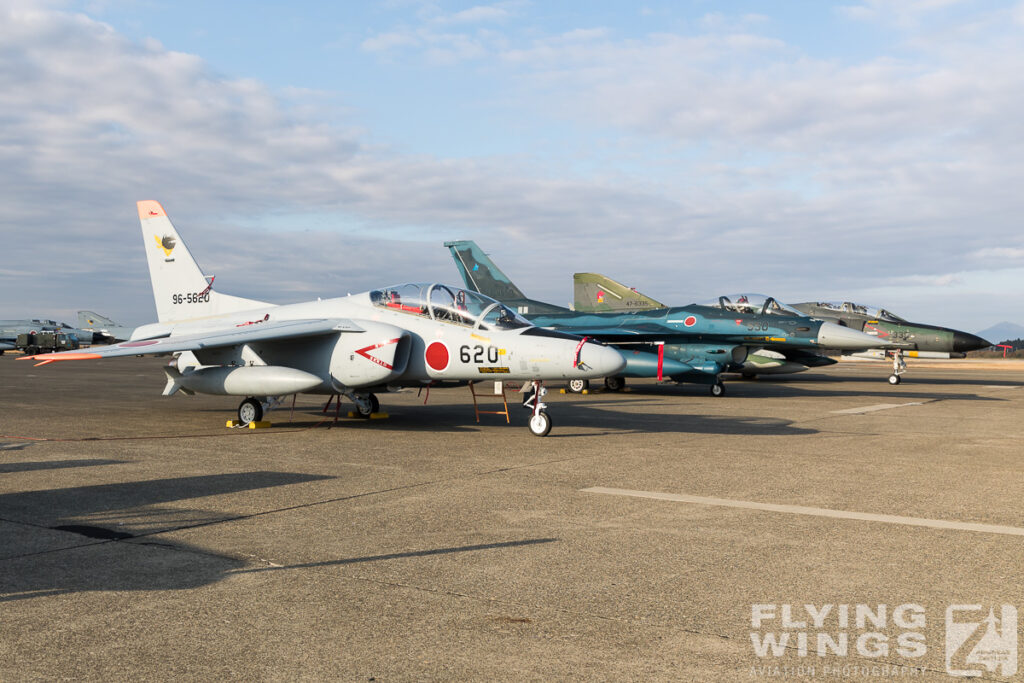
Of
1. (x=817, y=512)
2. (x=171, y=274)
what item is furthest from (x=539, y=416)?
(x=171, y=274)

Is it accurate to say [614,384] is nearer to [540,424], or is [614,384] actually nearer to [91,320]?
[540,424]

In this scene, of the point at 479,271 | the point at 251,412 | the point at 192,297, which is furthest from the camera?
the point at 479,271

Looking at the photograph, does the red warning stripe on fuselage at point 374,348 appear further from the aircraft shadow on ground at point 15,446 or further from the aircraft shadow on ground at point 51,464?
the aircraft shadow on ground at point 15,446

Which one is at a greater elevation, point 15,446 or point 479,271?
point 479,271

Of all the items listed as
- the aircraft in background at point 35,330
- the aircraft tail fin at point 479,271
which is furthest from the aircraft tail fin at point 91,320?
the aircraft tail fin at point 479,271

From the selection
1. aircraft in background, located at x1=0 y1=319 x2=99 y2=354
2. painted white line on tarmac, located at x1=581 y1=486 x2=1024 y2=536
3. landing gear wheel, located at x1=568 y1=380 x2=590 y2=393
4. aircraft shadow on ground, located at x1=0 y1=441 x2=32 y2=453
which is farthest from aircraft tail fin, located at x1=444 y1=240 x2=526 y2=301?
aircraft in background, located at x1=0 y1=319 x2=99 y2=354

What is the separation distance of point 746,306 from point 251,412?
14.7 m

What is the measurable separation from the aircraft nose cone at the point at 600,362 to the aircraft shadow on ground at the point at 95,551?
5010mm

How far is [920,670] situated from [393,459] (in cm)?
674

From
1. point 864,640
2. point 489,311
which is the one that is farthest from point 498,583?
point 489,311

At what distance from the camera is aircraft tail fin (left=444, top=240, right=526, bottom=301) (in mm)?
28922

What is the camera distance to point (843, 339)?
21.8 meters

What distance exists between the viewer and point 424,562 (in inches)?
197

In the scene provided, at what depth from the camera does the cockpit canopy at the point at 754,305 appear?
22.5m
